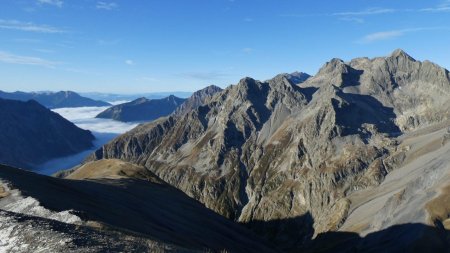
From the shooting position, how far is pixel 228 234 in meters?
96.2

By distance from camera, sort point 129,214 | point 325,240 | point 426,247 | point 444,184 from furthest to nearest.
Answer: point 325,240
point 444,184
point 426,247
point 129,214

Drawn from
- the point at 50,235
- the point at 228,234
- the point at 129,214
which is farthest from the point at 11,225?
the point at 228,234

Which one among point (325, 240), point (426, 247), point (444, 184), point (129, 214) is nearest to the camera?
point (129, 214)

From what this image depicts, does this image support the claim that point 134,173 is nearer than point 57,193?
No

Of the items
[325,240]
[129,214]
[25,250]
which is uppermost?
[25,250]

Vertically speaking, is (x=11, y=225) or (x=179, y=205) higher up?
(x=11, y=225)

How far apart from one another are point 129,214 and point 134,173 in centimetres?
9118

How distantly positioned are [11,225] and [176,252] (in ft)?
49.4

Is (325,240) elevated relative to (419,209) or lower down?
lower down

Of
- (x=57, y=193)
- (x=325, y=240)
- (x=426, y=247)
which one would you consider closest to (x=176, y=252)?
(x=57, y=193)

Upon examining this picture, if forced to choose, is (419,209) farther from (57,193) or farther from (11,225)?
(11,225)

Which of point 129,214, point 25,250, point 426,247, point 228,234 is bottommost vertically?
point 426,247

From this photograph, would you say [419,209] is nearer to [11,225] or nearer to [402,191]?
[402,191]

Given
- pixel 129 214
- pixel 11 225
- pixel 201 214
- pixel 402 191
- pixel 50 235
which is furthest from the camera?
pixel 402 191
